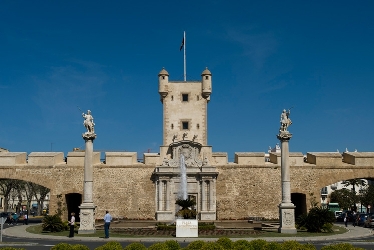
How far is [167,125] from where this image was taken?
137 feet

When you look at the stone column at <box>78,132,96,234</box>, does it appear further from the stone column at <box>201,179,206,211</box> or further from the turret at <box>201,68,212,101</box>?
the turret at <box>201,68,212,101</box>

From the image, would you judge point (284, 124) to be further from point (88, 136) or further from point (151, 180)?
point (151, 180)

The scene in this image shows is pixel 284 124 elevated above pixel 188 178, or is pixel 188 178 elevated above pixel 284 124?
pixel 284 124

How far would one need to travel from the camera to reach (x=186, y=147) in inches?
1512

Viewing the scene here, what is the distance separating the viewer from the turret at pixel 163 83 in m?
41.8

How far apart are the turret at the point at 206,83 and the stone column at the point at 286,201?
1590cm

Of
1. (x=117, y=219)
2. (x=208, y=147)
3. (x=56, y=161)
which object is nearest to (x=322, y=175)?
(x=208, y=147)

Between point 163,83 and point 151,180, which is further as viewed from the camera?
point 163,83

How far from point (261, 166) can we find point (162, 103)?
1135cm

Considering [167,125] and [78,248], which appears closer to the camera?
[78,248]

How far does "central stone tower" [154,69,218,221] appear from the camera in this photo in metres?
37.4

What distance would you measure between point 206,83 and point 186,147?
7.17 meters

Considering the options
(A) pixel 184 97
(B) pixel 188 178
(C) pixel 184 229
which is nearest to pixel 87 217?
(C) pixel 184 229

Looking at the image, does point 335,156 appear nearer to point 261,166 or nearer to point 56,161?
point 261,166
